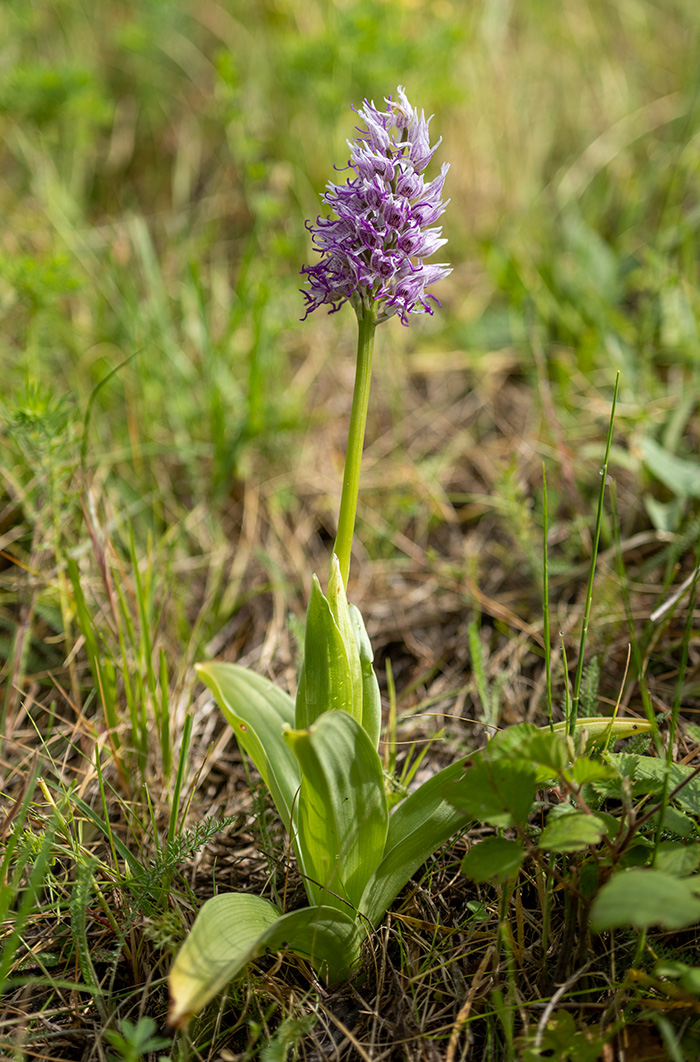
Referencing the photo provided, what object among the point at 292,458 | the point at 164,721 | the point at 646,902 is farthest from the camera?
the point at 292,458

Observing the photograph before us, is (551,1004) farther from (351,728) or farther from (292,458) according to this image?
(292,458)

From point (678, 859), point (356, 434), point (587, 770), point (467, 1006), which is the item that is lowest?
point (467, 1006)

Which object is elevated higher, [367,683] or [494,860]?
[367,683]

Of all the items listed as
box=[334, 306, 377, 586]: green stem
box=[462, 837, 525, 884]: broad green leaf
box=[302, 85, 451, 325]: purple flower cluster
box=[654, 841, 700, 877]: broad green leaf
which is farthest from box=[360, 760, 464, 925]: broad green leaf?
box=[302, 85, 451, 325]: purple flower cluster

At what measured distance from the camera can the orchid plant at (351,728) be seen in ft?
5.64

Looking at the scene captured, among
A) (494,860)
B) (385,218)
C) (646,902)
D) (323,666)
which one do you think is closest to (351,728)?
(323,666)

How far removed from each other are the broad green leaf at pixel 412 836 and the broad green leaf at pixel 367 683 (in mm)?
192

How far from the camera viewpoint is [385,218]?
1.77 meters

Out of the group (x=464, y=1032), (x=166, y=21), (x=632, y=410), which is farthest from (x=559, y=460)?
(x=166, y=21)

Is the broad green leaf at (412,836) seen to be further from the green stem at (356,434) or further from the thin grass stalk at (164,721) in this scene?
the thin grass stalk at (164,721)

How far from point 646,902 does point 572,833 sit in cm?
21

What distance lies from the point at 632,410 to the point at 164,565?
7.45 feet

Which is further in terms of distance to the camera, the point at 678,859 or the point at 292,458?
the point at 292,458

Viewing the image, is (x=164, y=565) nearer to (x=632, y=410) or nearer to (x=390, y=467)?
(x=390, y=467)
